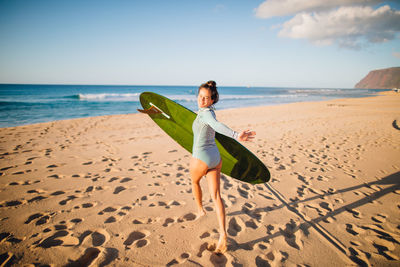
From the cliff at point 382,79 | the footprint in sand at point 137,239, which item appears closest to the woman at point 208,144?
the footprint in sand at point 137,239

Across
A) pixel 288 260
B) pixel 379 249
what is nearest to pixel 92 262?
pixel 288 260

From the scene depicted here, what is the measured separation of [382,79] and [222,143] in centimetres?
20669

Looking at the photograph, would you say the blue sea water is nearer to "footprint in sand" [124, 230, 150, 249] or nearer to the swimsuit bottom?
"footprint in sand" [124, 230, 150, 249]

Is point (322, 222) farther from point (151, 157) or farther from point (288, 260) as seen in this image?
point (151, 157)

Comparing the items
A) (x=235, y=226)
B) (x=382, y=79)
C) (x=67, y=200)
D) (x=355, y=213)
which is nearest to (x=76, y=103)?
(x=67, y=200)

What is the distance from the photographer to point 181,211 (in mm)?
2713

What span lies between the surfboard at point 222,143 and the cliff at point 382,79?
179m

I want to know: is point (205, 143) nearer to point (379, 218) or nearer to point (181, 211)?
point (181, 211)

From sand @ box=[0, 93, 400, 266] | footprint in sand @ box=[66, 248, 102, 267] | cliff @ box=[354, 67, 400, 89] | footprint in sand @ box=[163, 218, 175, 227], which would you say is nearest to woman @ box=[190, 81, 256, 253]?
sand @ box=[0, 93, 400, 266]

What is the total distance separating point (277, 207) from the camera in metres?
2.90

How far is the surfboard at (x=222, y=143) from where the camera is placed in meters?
2.85

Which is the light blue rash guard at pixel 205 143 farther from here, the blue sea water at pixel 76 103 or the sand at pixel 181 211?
the blue sea water at pixel 76 103

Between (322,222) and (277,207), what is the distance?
1.96 ft

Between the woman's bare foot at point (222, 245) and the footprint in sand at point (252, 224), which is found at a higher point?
the woman's bare foot at point (222, 245)
